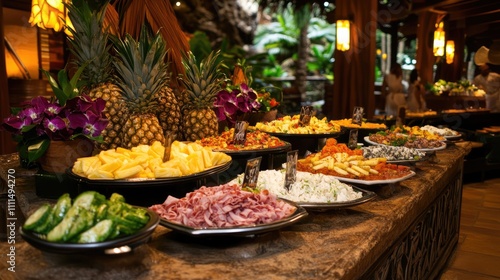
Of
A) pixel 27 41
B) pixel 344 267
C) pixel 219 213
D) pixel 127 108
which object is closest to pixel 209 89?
pixel 127 108

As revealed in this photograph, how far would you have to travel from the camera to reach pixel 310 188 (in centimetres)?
203

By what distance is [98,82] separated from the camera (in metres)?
2.65

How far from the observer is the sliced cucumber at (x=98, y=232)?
50.3 inches

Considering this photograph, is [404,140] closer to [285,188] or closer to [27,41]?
[285,188]

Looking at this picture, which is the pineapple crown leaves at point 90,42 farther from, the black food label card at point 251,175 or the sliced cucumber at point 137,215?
the sliced cucumber at point 137,215

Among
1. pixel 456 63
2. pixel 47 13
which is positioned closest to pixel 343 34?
pixel 47 13

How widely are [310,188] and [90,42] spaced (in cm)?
145

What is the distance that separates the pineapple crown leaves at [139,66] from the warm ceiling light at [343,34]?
5.33m

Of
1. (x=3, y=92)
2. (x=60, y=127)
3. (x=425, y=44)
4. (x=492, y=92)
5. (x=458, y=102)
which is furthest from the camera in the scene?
(x=425, y=44)

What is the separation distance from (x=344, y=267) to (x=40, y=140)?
1559 millimetres

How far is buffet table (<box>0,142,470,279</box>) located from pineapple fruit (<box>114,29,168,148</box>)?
57 centimetres

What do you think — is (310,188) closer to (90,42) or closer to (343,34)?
(90,42)

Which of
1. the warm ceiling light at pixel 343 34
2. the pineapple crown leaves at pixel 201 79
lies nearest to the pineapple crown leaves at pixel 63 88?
the pineapple crown leaves at pixel 201 79

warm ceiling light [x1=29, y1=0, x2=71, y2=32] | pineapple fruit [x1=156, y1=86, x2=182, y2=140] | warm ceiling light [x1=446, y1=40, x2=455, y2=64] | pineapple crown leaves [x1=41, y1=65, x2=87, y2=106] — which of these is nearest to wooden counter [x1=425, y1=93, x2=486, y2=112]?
warm ceiling light [x1=446, y1=40, x2=455, y2=64]
